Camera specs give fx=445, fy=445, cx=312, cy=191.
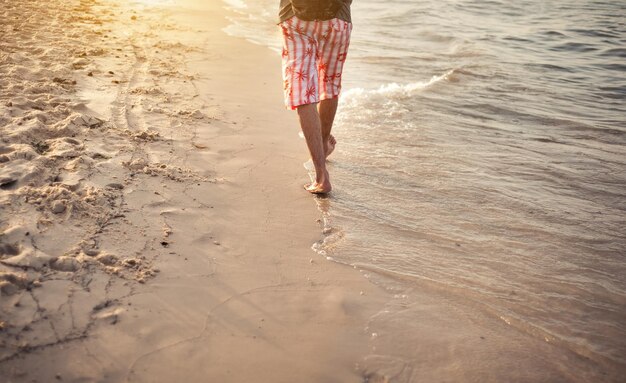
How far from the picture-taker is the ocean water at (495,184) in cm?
199

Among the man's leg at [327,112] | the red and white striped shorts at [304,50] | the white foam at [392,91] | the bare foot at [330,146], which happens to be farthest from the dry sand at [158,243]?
the white foam at [392,91]

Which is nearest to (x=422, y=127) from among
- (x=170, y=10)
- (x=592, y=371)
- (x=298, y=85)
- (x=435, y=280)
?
(x=298, y=85)

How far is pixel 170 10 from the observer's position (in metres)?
7.71

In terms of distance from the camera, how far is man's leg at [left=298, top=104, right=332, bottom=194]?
2611mm

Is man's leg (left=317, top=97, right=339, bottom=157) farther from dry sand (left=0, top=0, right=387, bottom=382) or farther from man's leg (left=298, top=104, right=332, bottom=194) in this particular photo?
dry sand (left=0, top=0, right=387, bottom=382)

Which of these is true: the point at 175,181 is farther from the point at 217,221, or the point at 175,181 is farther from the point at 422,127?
the point at 422,127

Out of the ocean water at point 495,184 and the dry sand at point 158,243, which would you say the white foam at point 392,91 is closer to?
the ocean water at point 495,184

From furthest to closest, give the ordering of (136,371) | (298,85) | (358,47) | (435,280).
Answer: (358,47), (298,85), (435,280), (136,371)

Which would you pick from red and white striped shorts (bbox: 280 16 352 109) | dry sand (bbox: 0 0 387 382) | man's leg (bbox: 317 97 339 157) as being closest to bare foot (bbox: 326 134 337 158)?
man's leg (bbox: 317 97 339 157)

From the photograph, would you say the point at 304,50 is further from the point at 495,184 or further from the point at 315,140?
the point at 495,184

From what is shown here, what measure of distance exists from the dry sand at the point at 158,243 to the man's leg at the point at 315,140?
5.4 inches

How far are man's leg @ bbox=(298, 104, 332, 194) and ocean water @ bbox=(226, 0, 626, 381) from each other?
0.41 feet

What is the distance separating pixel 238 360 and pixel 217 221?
0.90 m

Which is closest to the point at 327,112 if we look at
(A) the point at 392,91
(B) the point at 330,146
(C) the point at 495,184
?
(B) the point at 330,146
